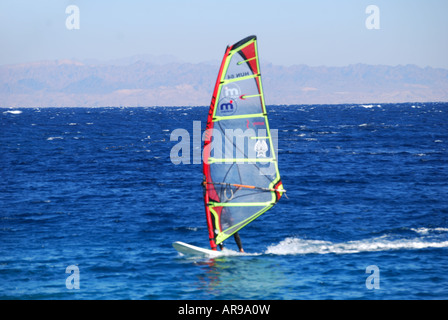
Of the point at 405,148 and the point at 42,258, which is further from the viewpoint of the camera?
the point at 405,148

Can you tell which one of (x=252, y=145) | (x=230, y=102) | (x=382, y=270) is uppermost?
(x=230, y=102)

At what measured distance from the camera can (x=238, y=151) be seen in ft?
80.7

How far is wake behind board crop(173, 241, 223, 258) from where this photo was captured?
84.1ft

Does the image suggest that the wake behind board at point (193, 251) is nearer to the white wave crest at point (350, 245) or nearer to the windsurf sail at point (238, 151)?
the windsurf sail at point (238, 151)

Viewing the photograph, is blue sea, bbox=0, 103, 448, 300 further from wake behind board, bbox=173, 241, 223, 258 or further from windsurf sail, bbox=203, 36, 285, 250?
windsurf sail, bbox=203, 36, 285, 250

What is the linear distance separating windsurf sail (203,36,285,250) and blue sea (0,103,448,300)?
7.84ft

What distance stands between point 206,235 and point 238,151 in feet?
25.3

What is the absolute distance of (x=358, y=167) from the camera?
2389 inches

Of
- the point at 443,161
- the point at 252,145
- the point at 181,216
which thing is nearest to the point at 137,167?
the point at 181,216

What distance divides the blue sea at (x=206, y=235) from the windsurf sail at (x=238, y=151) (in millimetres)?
2390

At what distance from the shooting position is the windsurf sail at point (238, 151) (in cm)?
2309

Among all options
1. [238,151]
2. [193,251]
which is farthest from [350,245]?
[238,151]
